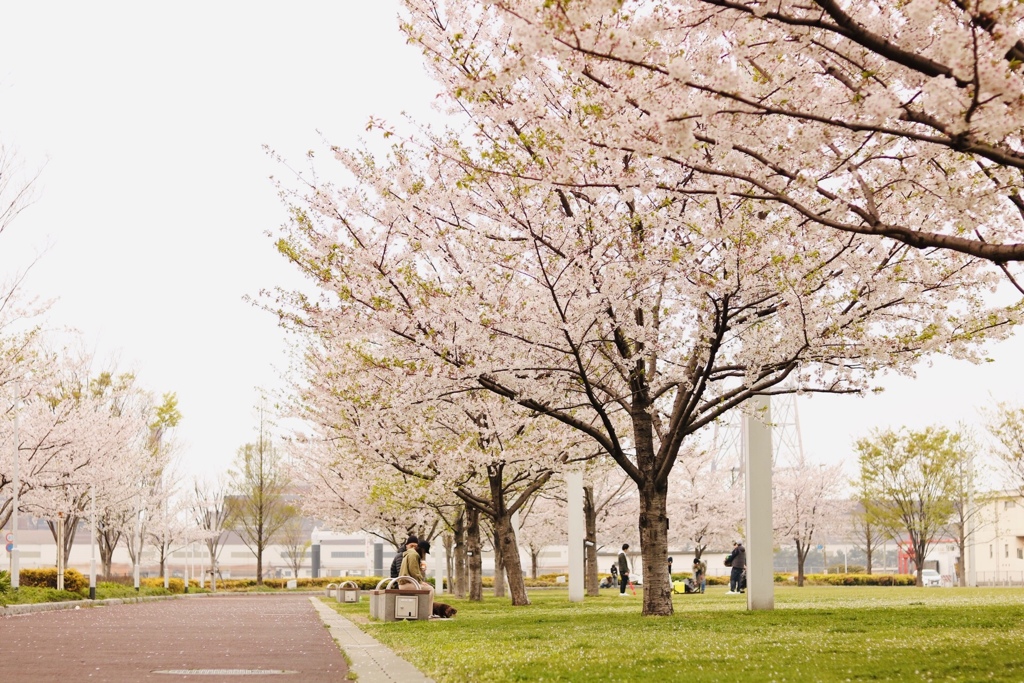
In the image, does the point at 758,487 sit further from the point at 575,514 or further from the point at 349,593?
the point at 349,593

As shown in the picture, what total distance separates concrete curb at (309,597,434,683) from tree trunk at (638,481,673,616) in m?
4.32

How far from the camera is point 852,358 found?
1508 cm

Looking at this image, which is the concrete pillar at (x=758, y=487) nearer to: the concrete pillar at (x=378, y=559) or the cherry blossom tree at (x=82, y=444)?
the cherry blossom tree at (x=82, y=444)

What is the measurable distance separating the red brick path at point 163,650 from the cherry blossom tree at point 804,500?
4126 cm

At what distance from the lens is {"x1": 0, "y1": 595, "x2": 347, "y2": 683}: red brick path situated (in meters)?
10.3

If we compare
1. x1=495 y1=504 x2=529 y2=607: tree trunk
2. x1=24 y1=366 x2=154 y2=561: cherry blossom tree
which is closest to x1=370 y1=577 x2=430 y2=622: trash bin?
x1=495 y1=504 x2=529 y2=607: tree trunk

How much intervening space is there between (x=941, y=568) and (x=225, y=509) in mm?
53972

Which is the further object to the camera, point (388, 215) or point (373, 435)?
point (373, 435)

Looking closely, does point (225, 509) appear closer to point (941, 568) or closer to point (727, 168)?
point (941, 568)

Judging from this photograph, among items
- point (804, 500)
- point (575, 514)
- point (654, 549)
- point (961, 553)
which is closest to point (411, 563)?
point (575, 514)

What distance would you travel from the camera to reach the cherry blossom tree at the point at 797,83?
6.94 meters

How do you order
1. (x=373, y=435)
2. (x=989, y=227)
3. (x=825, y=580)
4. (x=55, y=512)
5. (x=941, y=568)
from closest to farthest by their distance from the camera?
(x=989, y=227), (x=373, y=435), (x=55, y=512), (x=825, y=580), (x=941, y=568)

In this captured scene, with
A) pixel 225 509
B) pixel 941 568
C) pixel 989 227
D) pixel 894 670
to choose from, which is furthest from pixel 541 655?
pixel 941 568

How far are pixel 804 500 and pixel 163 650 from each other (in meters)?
49.3
